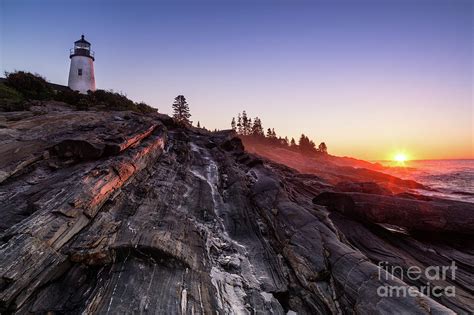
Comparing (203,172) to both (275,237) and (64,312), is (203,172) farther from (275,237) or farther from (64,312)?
(64,312)

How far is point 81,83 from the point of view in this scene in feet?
149

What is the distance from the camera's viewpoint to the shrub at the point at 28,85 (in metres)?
29.2

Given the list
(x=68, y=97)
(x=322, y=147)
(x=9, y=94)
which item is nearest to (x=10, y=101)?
(x=9, y=94)

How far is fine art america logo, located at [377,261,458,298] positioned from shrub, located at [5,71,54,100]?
35.9 meters

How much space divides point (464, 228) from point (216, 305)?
1260cm

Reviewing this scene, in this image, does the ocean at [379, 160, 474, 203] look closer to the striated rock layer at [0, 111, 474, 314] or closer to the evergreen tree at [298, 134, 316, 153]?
the striated rock layer at [0, 111, 474, 314]

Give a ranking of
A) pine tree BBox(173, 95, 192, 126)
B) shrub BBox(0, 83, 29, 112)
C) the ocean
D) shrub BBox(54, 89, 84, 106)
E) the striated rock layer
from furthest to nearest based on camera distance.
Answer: pine tree BBox(173, 95, 192, 126) < shrub BBox(54, 89, 84, 106) < the ocean < shrub BBox(0, 83, 29, 112) < the striated rock layer

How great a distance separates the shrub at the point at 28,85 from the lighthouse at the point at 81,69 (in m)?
14.2

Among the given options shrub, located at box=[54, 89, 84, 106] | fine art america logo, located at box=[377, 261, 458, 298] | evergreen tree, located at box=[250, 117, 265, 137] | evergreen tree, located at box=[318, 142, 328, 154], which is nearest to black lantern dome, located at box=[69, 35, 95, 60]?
shrub, located at box=[54, 89, 84, 106]

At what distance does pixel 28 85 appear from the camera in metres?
30.1

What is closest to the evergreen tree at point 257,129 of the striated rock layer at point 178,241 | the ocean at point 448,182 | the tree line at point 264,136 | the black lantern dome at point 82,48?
the tree line at point 264,136

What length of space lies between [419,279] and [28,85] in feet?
132

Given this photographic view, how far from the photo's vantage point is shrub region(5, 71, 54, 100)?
29.2 meters

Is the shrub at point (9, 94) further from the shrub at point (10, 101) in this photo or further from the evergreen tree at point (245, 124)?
the evergreen tree at point (245, 124)
